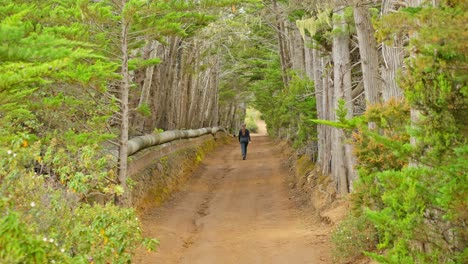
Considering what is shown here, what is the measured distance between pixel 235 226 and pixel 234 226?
0.03 meters

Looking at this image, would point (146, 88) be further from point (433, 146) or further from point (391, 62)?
point (433, 146)

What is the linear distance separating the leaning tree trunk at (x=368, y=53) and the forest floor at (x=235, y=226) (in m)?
3.23

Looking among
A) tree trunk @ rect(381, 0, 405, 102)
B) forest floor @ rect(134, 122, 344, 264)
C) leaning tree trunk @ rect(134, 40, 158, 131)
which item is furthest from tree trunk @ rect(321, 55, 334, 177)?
tree trunk @ rect(381, 0, 405, 102)

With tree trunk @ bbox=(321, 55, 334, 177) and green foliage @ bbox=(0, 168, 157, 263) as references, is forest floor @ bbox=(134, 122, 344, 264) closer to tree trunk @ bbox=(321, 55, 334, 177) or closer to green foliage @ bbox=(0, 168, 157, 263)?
tree trunk @ bbox=(321, 55, 334, 177)

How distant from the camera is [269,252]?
11.6 m

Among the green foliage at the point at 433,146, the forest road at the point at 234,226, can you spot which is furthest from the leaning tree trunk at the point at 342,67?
the green foliage at the point at 433,146

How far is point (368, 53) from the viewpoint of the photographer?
11.9m

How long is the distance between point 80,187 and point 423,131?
5.19 meters

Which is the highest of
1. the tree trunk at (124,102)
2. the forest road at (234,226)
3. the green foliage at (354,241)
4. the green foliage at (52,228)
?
the tree trunk at (124,102)

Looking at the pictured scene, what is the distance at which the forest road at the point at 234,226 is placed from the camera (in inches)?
448

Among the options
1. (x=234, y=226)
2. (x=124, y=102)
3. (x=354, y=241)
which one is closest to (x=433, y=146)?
(x=354, y=241)

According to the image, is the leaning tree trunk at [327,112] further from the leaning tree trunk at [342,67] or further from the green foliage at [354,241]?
the green foliage at [354,241]

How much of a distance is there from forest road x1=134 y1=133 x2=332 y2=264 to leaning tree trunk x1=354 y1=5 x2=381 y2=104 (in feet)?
10.7

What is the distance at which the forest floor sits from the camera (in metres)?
11.4
